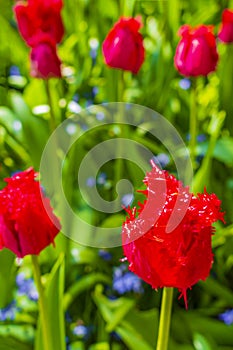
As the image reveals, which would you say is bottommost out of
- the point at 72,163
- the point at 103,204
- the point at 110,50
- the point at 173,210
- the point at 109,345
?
the point at 109,345

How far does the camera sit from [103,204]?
159 cm

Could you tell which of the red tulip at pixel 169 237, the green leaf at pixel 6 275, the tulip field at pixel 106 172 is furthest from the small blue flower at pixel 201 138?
the red tulip at pixel 169 237

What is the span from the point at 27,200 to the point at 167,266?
226mm

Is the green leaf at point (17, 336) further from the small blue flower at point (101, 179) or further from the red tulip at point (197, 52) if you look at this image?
the red tulip at point (197, 52)

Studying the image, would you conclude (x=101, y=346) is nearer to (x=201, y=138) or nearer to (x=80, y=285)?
(x=80, y=285)

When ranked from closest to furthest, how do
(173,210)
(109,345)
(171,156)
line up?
(173,210) < (109,345) < (171,156)

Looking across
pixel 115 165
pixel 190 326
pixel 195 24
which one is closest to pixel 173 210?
pixel 190 326

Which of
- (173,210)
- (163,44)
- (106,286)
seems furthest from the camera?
(163,44)

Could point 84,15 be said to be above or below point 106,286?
above

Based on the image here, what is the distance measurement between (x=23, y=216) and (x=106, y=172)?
875 millimetres

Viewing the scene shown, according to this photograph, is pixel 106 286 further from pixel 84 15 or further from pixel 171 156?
pixel 84 15

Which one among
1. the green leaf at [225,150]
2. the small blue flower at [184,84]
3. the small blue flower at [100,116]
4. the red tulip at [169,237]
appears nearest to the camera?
the red tulip at [169,237]

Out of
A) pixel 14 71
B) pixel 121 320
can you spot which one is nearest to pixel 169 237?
pixel 121 320

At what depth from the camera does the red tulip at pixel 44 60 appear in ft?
4.50
